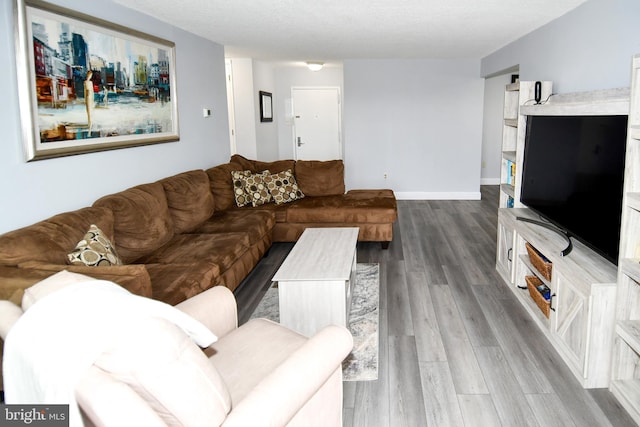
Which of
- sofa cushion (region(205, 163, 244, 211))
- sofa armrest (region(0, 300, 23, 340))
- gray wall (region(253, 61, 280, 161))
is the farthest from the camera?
gray wall (region(253, 61, 280, 161))

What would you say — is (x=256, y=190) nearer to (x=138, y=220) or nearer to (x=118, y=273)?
(x=138, y=220)

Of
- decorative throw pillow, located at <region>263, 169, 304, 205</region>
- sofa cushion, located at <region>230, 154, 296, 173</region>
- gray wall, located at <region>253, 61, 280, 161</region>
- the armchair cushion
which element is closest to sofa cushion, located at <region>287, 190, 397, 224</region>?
decorative throw pillow, located at <region>263, 169, 304, 205</region>

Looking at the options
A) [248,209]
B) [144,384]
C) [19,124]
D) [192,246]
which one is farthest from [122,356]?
[248,209]

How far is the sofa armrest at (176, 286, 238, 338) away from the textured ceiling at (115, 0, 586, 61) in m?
2.26

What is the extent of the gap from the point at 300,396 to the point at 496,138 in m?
8.34

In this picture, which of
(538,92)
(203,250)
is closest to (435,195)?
(538,92)

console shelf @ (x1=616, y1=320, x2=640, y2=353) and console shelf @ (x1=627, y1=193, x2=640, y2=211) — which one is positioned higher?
console shelf @ (x1=627, y1=193, x2=640, y2=211)

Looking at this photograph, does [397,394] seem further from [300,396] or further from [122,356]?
[122,356]

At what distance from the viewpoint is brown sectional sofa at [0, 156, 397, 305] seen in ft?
7.65

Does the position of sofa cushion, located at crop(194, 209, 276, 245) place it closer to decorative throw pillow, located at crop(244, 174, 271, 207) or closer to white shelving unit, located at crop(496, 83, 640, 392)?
decorative throw pillow, located at crop(244, 174, 271, 207)

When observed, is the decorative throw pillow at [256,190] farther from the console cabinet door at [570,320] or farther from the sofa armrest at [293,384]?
the sofa armrest at [293,384]

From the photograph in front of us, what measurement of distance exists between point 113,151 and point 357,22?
2.31m

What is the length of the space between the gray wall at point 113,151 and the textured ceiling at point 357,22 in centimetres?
19

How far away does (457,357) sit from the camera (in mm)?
2850
